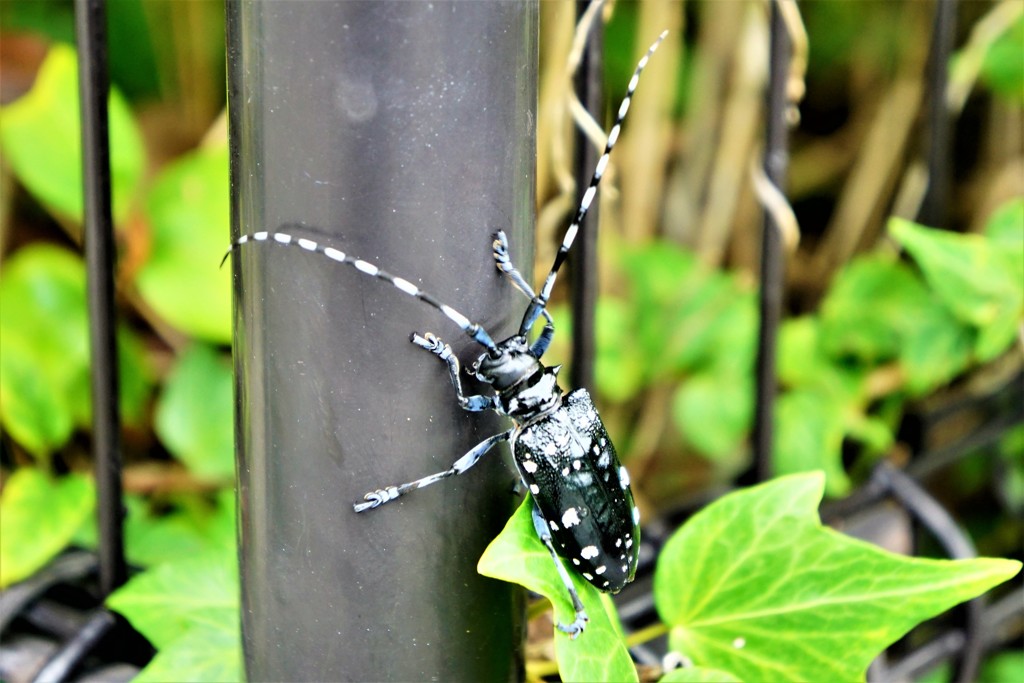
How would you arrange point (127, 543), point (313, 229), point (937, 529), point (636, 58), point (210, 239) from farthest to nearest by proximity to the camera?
1. point (636, 58)
2. point (210, 239)
3. point (127, 543)
4. point (937, 529)
5. point (313, 229)

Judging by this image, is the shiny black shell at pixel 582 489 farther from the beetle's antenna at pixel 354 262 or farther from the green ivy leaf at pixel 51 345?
the green ivy leaf at pixel 51 345

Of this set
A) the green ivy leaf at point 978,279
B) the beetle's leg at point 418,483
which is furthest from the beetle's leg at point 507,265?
the green ivy leaf at point 978,279

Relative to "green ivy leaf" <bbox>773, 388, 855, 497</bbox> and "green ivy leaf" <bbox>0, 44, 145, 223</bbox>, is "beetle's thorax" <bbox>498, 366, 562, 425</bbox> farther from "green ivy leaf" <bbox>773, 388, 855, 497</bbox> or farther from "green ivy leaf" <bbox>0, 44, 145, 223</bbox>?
"green ivy leaf" <bbox>0, 44, 145, 223</bbox>

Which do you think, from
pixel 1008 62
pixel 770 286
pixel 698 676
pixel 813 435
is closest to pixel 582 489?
pixel 698 676

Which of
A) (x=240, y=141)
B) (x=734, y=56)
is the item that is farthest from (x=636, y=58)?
(x=240, y=141)

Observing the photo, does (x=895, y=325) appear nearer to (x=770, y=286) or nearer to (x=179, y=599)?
(x=770, y=286)

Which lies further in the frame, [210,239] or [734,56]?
[734,56]

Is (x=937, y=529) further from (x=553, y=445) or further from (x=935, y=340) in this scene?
(x=553, y=445)

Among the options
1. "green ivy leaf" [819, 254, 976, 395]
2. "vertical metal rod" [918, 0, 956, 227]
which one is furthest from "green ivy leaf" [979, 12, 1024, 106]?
"vertical metal rod" [918, 0, 956, 227]
